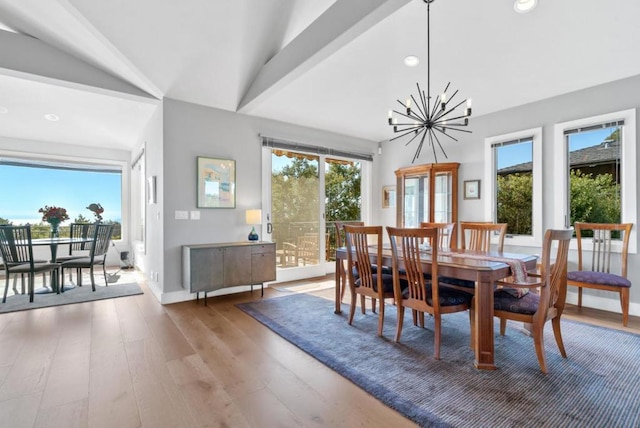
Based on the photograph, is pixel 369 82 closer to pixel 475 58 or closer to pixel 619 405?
pixel 475 58

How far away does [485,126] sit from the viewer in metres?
4.71

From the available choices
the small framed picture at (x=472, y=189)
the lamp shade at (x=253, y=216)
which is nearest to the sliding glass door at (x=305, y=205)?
the lamp shade at (x=253, y=216)

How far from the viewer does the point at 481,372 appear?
2209 mm

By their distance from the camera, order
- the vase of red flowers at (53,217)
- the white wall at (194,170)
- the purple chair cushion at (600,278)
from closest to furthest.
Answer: the purple chair cushion at (600,278) < the white wall at (194,170) < the vase of red flowers at (53,217)

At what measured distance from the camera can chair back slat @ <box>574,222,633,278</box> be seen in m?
3.43

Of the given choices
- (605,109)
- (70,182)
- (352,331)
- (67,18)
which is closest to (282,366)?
(352,331)

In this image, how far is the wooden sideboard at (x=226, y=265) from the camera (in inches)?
150

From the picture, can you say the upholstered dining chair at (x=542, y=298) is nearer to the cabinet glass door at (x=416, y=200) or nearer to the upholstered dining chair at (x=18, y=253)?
the cabinet glass door at (x=416, y=200)

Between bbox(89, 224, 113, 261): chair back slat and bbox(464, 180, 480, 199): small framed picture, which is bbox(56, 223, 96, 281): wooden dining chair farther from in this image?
bbox(464, 180, 480, 199): small framed picture

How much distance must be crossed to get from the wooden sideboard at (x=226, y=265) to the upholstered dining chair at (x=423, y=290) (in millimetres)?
2147

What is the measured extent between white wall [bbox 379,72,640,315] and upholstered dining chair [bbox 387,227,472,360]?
2400mm

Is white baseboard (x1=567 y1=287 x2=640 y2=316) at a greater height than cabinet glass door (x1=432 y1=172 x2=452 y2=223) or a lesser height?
lesser

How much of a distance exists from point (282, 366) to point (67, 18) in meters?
3.70

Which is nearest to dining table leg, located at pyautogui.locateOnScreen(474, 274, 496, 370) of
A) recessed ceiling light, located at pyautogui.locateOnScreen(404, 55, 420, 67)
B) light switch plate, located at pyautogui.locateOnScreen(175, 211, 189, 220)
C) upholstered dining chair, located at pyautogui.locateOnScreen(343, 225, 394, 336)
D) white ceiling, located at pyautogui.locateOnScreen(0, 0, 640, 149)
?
upholstered dining chair, located at pyautogui.locateOnScreen(343, 225, 394, 336)
